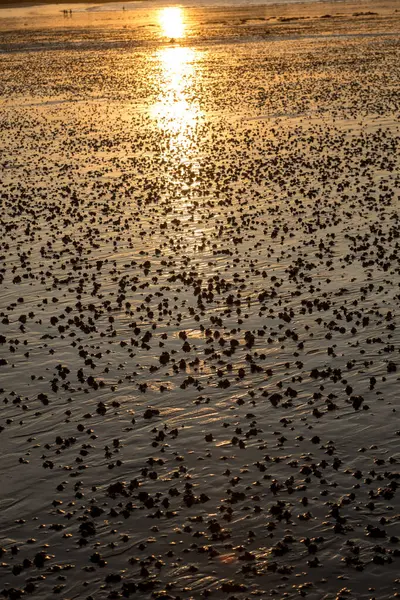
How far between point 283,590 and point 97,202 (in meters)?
23.4

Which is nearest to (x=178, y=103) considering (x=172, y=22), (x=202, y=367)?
(x=202, y=367)

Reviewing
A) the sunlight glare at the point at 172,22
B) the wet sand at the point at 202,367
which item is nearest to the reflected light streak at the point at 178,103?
the wet sand at the point at 202,367

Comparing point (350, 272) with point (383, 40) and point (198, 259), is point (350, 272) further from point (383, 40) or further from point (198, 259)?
point (383, 40)

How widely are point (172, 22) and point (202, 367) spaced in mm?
146311

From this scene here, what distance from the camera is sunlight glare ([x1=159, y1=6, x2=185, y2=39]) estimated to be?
125 metres

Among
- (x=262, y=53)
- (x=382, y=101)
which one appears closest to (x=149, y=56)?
(x=262, y=53)

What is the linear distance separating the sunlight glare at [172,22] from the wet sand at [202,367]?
87.2 meters

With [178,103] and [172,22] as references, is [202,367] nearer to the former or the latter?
[178,103]

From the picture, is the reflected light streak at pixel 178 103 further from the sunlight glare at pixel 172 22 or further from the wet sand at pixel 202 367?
the sunlight glare at pixel 172 22

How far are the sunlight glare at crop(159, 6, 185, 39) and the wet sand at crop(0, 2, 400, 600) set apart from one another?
8718 cm

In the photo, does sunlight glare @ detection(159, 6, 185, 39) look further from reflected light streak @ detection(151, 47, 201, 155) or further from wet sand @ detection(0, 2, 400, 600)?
wet sand @ detection(0, 2, 400, 600)

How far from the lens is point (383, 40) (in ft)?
321

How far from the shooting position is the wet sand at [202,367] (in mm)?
11383

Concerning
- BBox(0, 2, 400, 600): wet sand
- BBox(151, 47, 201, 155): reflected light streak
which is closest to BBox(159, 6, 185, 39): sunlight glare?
BBox(151, 47, 201, 155): reflected light streak
